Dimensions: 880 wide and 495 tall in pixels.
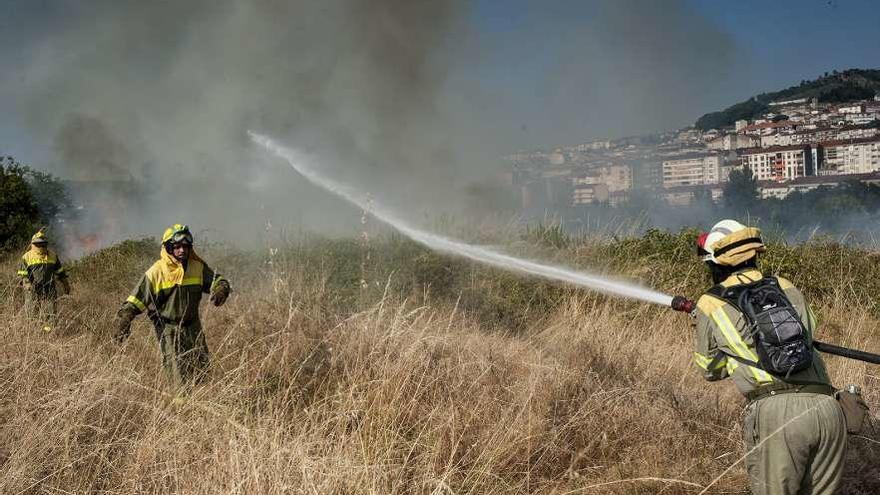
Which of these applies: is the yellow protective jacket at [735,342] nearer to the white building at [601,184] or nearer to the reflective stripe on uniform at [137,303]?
the reflective stripe on uniform at [137,303]

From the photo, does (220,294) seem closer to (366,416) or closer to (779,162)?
(366,416)

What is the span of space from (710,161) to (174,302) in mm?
15503

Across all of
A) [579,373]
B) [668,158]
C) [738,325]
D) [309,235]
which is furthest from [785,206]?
[738,325]

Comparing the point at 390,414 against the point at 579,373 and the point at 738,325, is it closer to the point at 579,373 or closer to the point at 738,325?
the point at 579,373

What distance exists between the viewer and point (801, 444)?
2688mm

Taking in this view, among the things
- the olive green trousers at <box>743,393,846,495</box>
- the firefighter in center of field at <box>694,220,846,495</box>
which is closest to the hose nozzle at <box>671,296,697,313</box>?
the firefighter in center of field at <box>694,220,846,495</box>

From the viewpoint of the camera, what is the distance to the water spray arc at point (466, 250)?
5090 mm

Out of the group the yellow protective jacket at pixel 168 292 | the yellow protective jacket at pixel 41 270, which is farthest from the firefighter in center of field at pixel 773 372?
the yellow protective jacket at pixel 41 270

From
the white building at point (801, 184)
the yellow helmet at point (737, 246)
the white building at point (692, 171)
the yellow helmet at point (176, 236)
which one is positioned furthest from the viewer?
the white building at point (692, 171)

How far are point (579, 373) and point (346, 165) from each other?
1054 centimetres

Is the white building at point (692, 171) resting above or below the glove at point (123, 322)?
above

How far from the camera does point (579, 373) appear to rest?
451 cm

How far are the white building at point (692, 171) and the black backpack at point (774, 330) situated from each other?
47.2ft

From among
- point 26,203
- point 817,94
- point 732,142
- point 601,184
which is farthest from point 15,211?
point 817,94
